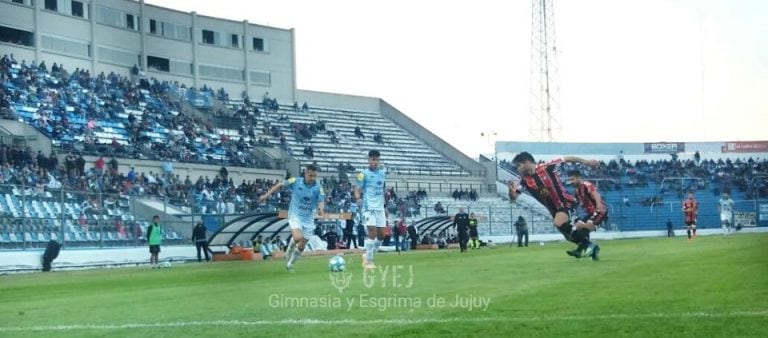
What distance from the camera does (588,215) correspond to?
27.4 metres

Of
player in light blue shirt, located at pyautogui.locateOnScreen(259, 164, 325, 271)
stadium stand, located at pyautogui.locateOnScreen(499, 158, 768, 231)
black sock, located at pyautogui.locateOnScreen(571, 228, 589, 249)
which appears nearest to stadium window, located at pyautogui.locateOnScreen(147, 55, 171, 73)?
player in light blue shirt, located at pyautogui.locateOnScreen(259, 164, 325, 271)

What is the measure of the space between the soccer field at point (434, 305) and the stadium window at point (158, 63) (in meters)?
21.6

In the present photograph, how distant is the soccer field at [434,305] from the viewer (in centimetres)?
1202

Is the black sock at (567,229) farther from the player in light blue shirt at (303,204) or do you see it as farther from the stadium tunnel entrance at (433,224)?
the stadium tunnel entrance at (433,224)

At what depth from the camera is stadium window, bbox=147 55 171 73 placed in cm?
4388

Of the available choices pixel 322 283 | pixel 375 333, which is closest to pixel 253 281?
pixel 322 283

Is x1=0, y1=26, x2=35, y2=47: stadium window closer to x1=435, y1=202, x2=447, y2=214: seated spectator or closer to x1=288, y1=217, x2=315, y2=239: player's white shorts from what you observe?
x1=435, y1=202, x2=447, y2=214: seated spectator

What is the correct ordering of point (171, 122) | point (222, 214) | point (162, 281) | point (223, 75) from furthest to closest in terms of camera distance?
point (223, 75), point (171, 122), point (222, 214), point (162, 281)

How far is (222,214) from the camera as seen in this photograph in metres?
45.2

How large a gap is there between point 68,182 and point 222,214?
6517mm

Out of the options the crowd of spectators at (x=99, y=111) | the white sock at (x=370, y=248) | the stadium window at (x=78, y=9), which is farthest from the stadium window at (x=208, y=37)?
the white sock at (x=370, y=248)

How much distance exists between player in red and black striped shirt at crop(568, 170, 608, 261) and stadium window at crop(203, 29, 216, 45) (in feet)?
91.0

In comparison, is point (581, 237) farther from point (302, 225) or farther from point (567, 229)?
point (302, 225)

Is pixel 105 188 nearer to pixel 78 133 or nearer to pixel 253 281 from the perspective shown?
pixel 78 133
